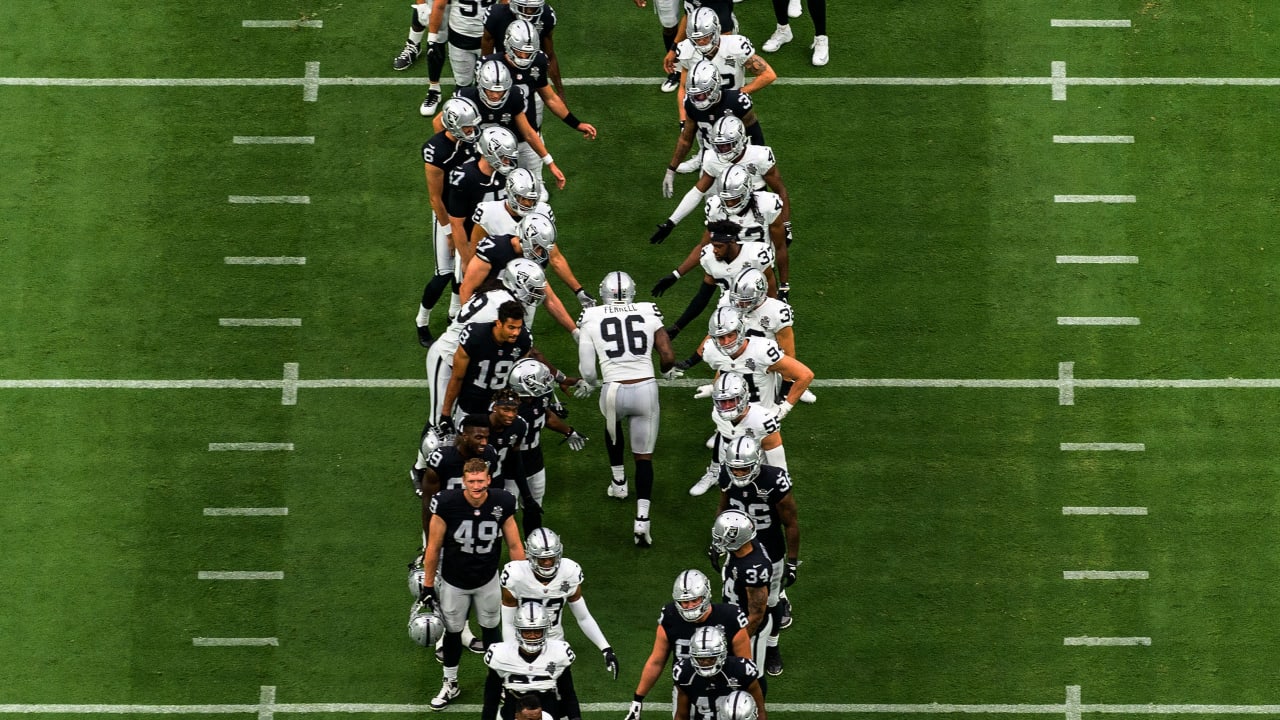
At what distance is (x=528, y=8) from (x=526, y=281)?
288 centimetres

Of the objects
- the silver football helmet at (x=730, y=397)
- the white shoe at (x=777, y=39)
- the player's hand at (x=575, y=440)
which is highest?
the white shoe at (x=777, y=39)

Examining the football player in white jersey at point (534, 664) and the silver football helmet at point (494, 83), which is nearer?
the football player in white jersey at point (534, 664)

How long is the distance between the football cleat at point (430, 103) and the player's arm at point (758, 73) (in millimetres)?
2576

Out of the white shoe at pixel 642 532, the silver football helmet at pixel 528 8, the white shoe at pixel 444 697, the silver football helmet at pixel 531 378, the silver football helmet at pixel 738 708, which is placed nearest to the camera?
the silver football helmet at pixel 738 708

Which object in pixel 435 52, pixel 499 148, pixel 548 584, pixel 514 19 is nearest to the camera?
pixel 548 584

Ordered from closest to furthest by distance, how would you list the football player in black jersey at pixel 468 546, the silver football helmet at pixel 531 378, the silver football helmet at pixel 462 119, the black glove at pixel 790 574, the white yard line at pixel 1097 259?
1. the football player in black jersey at pixel 468 546
2. the black glove at pixel 790 574
3. the silver football helmet at pixel 531 378
4. the silver football helmet at pixel 462 119
5. the white yard line at pixel 1097 259

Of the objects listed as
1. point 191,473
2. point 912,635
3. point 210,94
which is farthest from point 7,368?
point 912,635

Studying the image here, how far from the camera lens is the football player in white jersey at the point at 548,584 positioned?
39.1 ft

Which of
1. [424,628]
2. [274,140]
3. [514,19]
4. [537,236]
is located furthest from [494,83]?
[424,628]

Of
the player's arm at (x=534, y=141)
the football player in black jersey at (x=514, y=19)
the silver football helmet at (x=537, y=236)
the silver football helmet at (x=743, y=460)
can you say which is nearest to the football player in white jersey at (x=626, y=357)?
the silver football helmet at (x=537, y=236)

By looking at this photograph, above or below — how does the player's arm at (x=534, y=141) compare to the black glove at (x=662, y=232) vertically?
above

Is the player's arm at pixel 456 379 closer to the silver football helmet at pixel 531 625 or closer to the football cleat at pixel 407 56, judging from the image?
the silver football helmet at pixel 531 625

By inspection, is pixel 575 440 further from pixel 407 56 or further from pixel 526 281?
pixel 407 56

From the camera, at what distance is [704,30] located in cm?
1521
